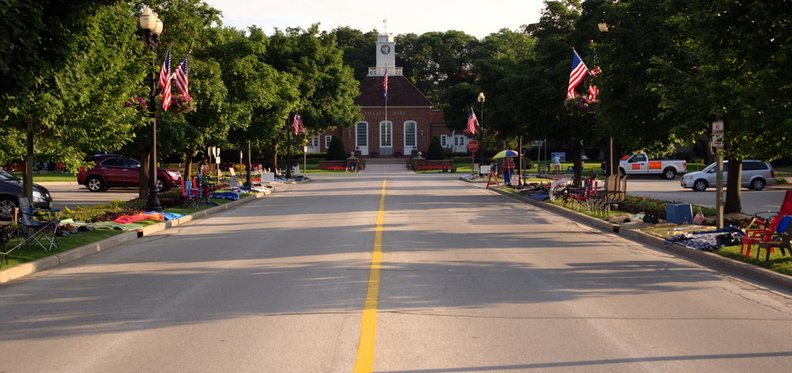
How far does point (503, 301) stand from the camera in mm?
8836

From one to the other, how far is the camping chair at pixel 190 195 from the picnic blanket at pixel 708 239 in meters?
15.2

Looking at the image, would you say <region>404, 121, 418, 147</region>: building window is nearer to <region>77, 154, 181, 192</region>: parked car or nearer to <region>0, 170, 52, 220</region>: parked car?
<region>77, 154, 181, 192</region>: parked car

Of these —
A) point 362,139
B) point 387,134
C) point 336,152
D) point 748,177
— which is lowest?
point 748,177

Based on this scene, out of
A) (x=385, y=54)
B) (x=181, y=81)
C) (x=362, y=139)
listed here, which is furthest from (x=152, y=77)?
(x=385, y=54)

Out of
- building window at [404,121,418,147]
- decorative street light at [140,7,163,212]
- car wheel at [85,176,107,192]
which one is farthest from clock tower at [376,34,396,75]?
→ decorative street light at [140,7,163,212]

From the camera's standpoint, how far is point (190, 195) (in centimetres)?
2506

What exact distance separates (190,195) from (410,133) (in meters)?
66.8

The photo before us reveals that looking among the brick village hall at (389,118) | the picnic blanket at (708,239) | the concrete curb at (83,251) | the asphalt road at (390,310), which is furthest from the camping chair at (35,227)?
the brick village hall at (389,118)

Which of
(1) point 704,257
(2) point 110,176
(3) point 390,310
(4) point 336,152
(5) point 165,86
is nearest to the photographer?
(3) point 390,310

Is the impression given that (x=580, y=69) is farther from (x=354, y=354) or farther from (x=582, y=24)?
(x=354, y=354)

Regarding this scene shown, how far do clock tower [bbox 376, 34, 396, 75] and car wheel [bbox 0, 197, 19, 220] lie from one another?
70574mm

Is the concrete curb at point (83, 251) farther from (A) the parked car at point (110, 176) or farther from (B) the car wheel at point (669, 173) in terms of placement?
(B) the car wheel at point (669, 173)

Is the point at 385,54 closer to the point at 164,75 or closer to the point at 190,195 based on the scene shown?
the point at 190,195

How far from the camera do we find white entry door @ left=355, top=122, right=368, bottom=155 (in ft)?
297
